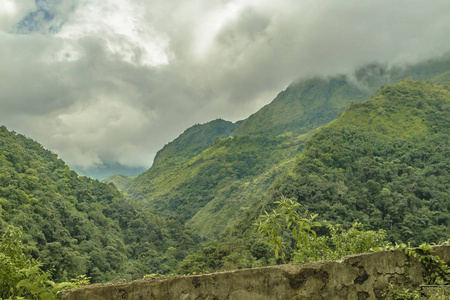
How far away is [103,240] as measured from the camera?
3841 cm

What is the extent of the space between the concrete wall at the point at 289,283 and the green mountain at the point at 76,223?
61.4ft

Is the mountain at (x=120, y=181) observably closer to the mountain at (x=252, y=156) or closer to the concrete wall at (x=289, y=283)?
the mountain at (x=252, y=156)

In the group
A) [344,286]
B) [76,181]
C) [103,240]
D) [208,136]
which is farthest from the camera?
[208,136]

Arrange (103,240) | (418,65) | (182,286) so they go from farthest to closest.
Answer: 1. (418,65)
2. (103,240)
3. (182,286)

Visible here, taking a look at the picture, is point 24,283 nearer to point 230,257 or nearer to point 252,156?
point 230,257

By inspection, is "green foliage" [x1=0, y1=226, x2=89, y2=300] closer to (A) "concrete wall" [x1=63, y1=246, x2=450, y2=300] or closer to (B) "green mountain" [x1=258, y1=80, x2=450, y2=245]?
(A) "concrete wall" [x1=63, y1=246, x2=450, y2=300]

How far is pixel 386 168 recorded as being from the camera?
126ft

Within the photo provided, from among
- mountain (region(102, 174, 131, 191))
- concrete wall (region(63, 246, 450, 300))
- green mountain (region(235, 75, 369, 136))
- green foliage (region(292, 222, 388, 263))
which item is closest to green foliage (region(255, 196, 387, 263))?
green foliage (region(292, 222, 388, 263))

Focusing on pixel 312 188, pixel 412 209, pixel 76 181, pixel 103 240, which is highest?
pixel 76 181

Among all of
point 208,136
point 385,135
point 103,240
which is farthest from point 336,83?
point 103,240

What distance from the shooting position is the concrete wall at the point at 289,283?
2.30m

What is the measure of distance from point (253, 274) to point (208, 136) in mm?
164263

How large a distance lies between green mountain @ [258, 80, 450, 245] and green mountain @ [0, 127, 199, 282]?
19732mm

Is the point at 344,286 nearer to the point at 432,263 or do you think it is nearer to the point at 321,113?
the point at 432,263
